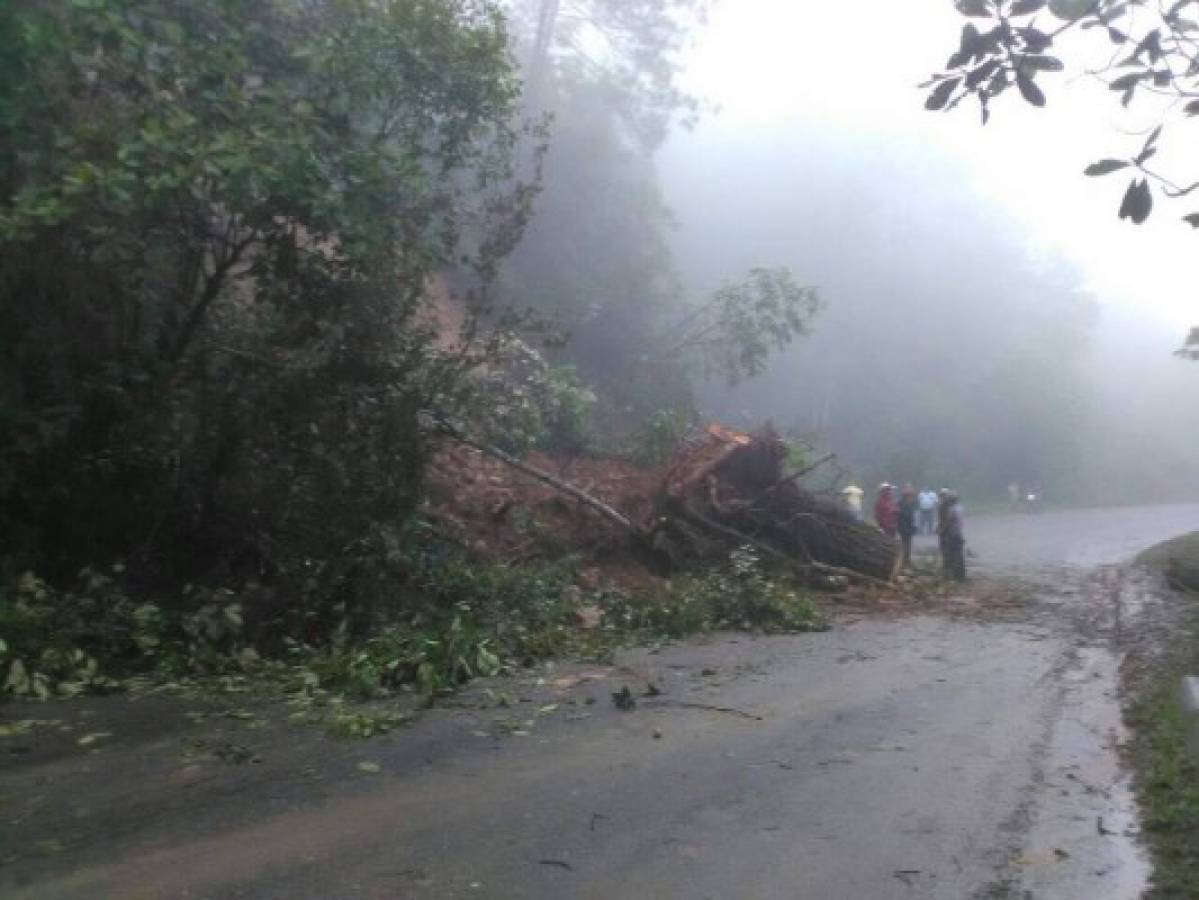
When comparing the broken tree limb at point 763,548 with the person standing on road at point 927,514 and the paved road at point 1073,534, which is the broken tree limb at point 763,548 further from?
the person standing on road at point 927,514

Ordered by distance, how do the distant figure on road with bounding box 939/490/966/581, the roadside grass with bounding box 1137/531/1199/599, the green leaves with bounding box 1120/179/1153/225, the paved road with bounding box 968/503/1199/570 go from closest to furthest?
the green leaves with bounding box 1120/179/1153/225 < the roadside grass with bounding box 1137/531/1199/599 < the distant figure on road with bounding box 939/490/966/581 < the paved road with bounding box 968/503/1199/570

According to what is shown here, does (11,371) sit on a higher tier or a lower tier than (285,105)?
lower

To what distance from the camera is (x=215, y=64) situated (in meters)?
9.52

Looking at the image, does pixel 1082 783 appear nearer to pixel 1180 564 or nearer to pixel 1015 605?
pixel 1015 605

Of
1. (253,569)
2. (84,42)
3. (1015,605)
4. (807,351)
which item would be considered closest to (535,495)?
(253,569)

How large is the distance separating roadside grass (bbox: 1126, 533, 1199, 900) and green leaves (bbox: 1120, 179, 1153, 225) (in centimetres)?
288

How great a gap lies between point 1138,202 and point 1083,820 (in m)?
3.30

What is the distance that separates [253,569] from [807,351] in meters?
36.9

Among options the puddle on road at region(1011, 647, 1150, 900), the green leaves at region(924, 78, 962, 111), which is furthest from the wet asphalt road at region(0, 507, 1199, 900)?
the green leaves at region(924, 78, 962, 111)

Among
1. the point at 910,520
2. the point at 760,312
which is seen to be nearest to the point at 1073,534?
the point at 760,312

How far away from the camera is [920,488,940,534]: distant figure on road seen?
31.4m

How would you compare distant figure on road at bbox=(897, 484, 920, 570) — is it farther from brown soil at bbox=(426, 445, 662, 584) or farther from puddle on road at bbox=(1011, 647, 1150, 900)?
puddle on road at bbox=(1011, 647, 1150, 900)

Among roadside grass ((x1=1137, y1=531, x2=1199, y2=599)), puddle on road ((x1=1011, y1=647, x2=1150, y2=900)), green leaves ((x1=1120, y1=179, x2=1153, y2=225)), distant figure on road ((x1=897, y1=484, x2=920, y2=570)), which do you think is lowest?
puddle on road ((x1=1011, y1=647, x2=1150, y2=900))

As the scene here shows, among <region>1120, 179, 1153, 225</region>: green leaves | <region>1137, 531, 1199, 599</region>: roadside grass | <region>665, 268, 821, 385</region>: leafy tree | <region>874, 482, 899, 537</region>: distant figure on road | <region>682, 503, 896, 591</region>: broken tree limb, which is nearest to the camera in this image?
<region>1120, 179, 1153, 225</region>: green leaves
